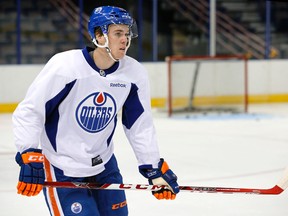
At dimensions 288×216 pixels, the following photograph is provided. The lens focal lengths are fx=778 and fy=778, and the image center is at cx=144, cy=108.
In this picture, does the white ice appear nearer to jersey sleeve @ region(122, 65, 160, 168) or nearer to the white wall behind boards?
the white wall behind boards

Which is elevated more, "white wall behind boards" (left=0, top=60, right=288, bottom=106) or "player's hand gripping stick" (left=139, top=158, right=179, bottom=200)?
→ "player's hand gripping stick" (left=139, top=158, right=179, bottom=200)

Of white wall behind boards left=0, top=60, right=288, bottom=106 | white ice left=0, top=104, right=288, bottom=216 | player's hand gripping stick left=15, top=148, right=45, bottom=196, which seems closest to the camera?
player's hand gripping stick left=15, top=148, right=45, bottom=196

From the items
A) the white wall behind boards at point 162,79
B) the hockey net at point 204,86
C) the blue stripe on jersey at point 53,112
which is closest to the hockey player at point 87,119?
the blue stripe on jersey at point 53,112

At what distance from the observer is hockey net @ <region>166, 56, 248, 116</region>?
383 inches

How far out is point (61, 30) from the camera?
12867mm

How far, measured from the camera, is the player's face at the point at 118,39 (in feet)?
8.41

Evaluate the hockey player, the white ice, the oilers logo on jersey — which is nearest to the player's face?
the hockey player

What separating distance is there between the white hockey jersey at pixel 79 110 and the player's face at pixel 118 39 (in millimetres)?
92

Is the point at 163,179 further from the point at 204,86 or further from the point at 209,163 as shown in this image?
the point at 204,86

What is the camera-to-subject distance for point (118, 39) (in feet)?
8.48

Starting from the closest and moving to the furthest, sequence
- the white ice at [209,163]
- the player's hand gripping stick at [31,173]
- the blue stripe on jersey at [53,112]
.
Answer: the player's hand gripping stick at [31,173] < the blue stripe on jersey at [53,112] < the white ice at [209,163]

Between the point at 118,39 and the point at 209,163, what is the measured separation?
333 cm

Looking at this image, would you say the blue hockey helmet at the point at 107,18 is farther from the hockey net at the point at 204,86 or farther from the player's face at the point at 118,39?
the hockey net at the point at 204,86

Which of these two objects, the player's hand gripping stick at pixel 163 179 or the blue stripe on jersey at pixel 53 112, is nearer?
the blue stripe on jersey at pixel 53 112
